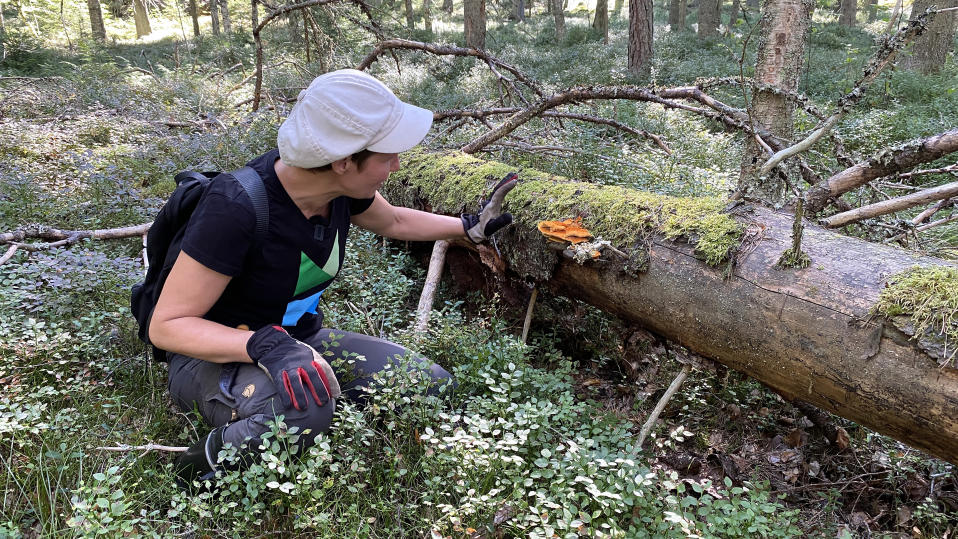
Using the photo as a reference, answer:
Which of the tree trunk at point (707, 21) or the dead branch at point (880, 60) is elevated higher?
the tree trunk at point (707, 21)

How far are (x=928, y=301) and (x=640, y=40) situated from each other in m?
11.9

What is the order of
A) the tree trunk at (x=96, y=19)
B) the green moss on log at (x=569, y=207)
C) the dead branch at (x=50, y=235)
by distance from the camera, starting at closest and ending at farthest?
1. the green moss on log at (x=569, y=207)
2. the dead branch at (x=50, y=235)
3. the tree trunk at (x=96, y=19)

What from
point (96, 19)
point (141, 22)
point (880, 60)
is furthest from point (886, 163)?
point (141, 22)

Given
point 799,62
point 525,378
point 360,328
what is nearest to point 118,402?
point 360,328

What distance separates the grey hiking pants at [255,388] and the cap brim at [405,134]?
903 mm

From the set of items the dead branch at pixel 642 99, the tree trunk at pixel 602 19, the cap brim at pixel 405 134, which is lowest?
the cap brim at pixel 405 134

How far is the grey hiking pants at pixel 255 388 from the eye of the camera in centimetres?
226

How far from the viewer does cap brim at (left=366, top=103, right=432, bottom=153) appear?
225 cm

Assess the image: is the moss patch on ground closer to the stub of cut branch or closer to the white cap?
the white cap

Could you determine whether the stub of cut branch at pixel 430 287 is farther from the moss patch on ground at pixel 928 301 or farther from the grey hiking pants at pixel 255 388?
the moss patch on ground at pixel 928 301

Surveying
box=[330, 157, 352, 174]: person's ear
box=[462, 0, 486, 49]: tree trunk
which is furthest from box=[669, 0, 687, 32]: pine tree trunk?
box=[330, 157, 352, 174]: person's ear

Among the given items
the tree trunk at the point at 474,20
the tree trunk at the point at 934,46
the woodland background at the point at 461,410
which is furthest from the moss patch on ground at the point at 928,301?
the tree trunk at the point at 474,20

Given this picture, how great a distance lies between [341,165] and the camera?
228 centimetres

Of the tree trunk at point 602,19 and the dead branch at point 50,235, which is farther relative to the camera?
the tree trunk at point 602,19
